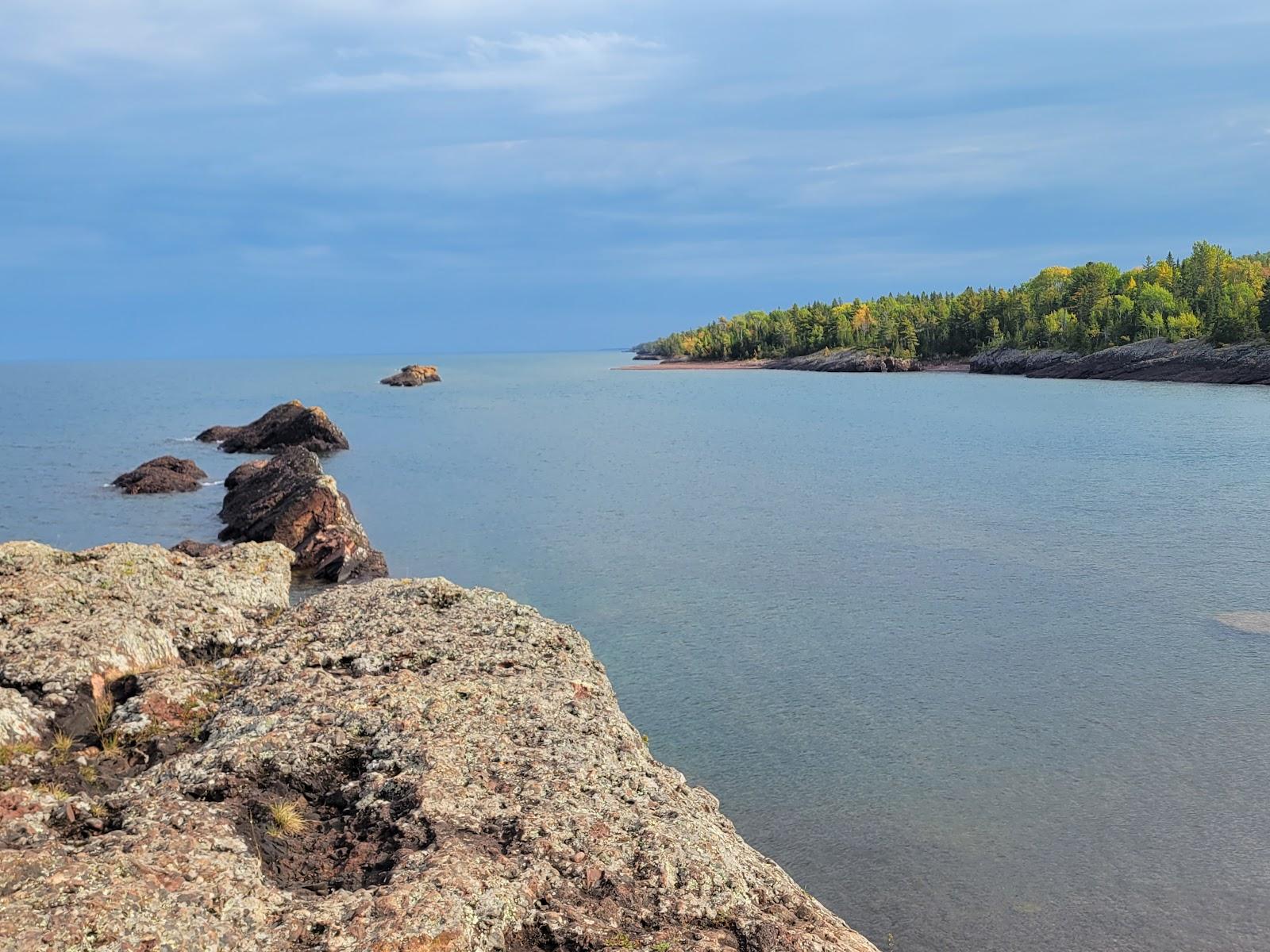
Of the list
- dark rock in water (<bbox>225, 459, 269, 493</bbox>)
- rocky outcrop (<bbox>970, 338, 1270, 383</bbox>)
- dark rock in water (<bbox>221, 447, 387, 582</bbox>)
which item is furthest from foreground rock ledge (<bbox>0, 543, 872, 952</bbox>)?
rocky outcrop (<bbox>970, 338, 1270, 383</bbox>)

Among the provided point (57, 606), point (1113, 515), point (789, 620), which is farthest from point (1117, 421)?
point (57, 606)

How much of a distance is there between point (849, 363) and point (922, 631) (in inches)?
6481

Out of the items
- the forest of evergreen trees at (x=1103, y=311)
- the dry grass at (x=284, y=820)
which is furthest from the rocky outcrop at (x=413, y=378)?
the dry grass at (x=284, y=820)

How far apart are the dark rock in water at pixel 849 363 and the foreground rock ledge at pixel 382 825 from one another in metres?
169

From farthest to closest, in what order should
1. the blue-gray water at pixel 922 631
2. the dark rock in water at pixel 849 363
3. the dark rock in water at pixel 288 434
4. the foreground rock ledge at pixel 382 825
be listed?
the dark rock in water at pixel 849 363 → the dark rock in water at pixel 288 434 → the blue-gray water at pixel 922 631 → the foreground rock ledge at pixel 382 825

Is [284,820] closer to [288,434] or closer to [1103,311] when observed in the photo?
[288,434]

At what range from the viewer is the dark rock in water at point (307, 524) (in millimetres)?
23750

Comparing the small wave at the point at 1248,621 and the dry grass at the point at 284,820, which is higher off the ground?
the dry grass at the point at 284,820

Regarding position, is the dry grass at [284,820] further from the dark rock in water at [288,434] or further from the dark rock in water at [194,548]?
the dark rock in water at [288,434]

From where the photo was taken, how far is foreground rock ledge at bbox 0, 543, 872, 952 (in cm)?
584

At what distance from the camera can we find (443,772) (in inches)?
308

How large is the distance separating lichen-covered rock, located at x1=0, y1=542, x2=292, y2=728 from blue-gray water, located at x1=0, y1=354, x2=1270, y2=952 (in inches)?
245

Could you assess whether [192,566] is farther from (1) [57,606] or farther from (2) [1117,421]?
(2) [1117,421]

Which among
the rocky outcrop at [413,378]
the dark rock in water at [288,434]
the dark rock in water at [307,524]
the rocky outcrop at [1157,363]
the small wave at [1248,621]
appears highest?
the rocky outcrop at [413,378]
